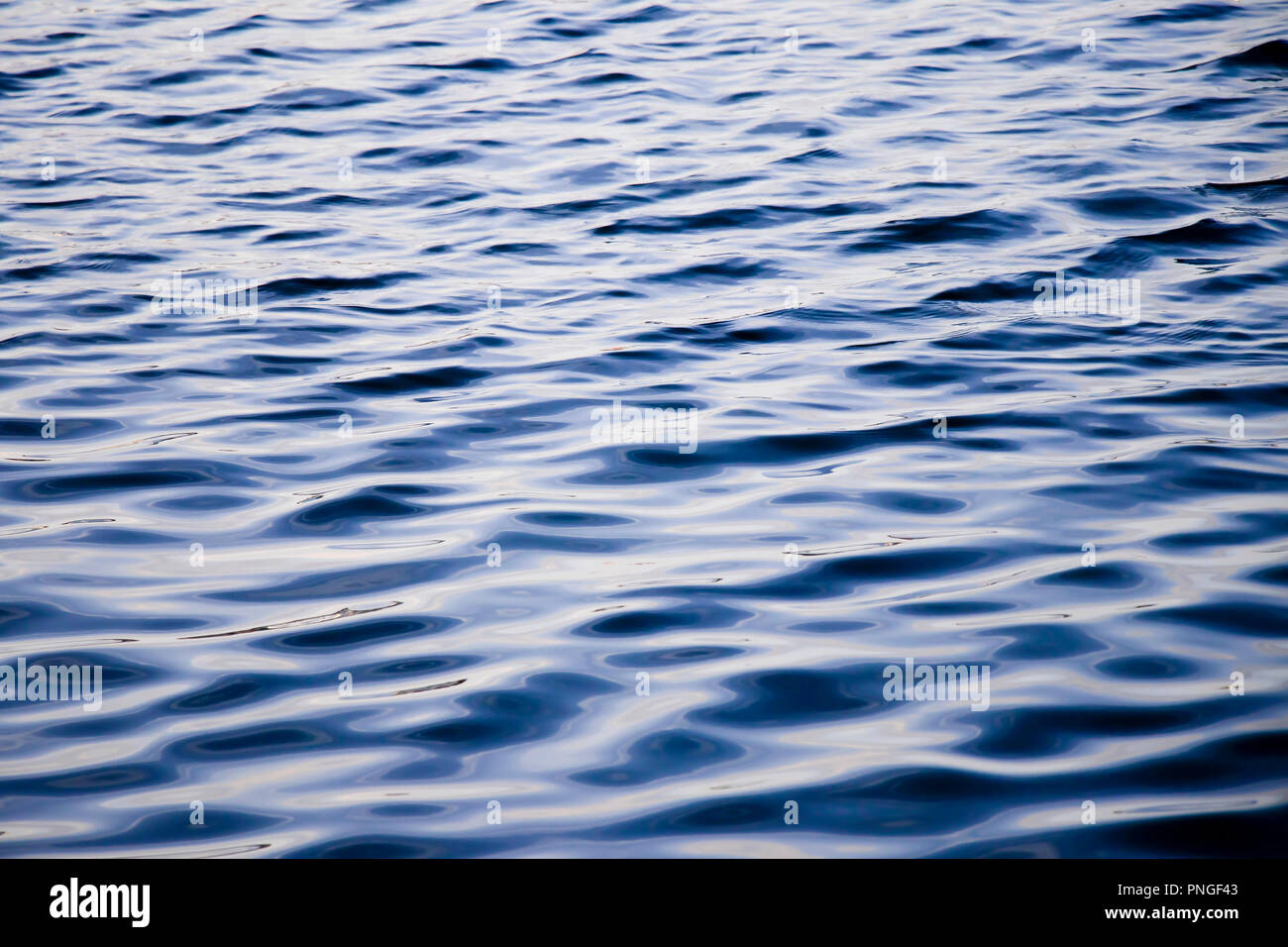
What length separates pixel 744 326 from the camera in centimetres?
710

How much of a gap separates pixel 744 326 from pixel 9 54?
9812 mm

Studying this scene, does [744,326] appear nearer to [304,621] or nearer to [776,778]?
[304,621]

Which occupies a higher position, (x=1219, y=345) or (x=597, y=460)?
(x=1219, y=345)

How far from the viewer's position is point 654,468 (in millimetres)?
5414

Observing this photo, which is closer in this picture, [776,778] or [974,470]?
[776,778]

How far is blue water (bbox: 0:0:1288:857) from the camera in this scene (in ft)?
11.3

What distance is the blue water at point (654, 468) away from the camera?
3439 millimetres
